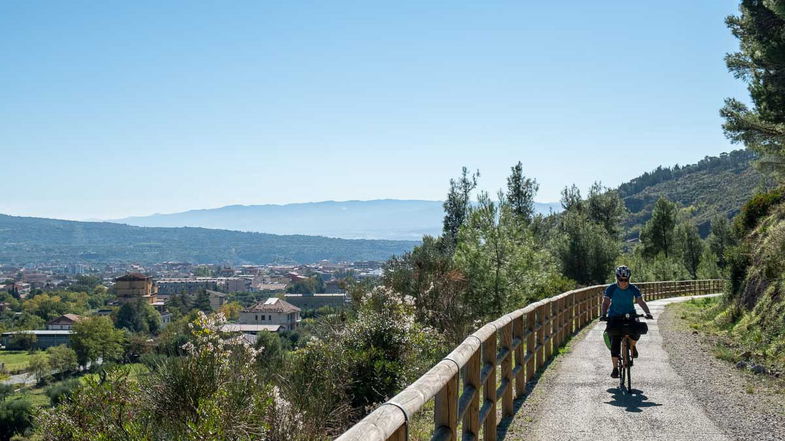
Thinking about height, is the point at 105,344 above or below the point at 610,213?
below

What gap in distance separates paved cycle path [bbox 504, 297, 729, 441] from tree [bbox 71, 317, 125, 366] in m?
91.2

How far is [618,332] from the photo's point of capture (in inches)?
419

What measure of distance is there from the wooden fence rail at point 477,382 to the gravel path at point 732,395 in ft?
7.79

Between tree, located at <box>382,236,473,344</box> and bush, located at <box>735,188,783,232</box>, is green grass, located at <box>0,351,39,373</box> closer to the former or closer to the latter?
tree, located at <box>382,236,473,344</box>

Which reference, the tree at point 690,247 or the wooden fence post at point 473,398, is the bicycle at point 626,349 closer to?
the wooden fence post at point 473,398

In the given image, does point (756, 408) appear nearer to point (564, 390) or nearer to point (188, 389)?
point (564, 390)

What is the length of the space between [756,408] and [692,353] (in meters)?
5.94

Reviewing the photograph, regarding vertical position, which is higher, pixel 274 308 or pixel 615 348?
pixel 615 348

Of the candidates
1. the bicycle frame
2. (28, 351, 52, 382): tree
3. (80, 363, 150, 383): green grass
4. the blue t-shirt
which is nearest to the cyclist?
the blue t-shirt

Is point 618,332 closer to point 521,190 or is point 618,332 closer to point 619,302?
point 619,302

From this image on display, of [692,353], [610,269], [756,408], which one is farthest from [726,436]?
[610,269]

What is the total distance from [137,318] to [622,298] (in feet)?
459

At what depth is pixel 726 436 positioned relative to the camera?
7.46m

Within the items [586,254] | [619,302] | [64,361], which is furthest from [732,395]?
[64,361]
